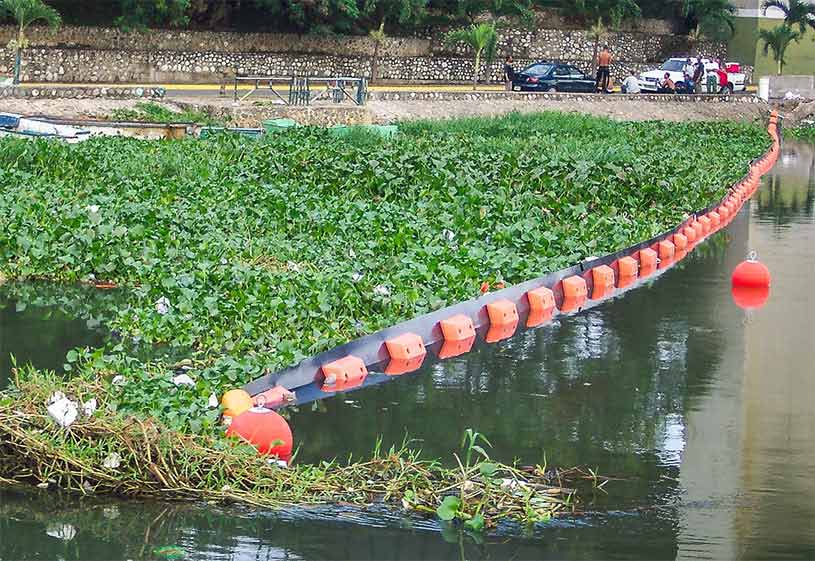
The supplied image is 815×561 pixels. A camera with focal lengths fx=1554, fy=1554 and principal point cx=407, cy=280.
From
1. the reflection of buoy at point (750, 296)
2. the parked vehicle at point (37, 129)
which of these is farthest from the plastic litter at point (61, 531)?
the parked vehicle at point (37, 129)

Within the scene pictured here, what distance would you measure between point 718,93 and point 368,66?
11643 millimetres

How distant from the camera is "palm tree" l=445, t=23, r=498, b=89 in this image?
49.9m

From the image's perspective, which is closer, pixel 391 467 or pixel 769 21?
pixel 391 467

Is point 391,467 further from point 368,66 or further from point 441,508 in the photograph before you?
point 368,66

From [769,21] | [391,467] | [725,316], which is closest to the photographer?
[391,467]

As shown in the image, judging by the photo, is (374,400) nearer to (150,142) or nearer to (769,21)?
(150,142)

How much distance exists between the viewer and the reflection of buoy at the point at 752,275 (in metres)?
16.1

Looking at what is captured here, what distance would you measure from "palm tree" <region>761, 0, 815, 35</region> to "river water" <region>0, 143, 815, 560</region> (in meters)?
46.2

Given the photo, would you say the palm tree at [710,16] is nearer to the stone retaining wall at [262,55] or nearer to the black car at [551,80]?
the stone retaining wall at [262,55]

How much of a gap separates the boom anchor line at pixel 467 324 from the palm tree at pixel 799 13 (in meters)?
42.8

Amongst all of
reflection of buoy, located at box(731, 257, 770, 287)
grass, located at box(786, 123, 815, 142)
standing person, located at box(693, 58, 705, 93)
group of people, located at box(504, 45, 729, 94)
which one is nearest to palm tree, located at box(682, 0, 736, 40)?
group of people, located at box(504, 45, 729, 94)

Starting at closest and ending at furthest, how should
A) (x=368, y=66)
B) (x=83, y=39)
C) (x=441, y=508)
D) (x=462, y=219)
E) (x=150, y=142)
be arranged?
(x=441, y=508), (x=462, y=219), (x=150, y=142), (x=83, y=39), (x=368, y=66)

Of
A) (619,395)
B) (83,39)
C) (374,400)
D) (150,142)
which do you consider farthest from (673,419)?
(83,39)

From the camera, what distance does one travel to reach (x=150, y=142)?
2462 cm
